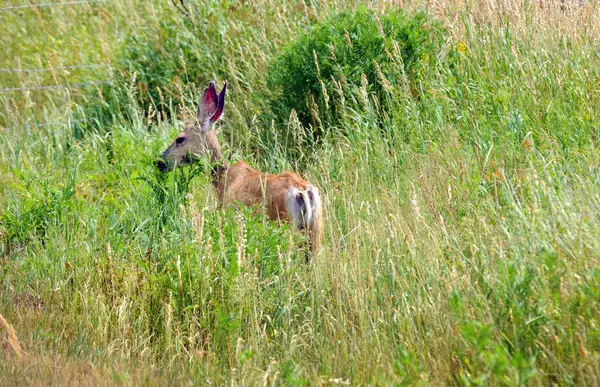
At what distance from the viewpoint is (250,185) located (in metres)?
7.04

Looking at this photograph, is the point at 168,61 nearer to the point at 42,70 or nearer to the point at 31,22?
the point at 42,70

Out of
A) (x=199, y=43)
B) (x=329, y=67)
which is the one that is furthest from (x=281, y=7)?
(x=329, y=67)

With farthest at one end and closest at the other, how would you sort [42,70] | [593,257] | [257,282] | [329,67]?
1. [42,70]
2. [329,67]
3. [257,282]
4. [593,257]

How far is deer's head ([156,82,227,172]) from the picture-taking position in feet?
25.2

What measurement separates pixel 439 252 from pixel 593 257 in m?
0.94

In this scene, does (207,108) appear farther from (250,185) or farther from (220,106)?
(250,185)

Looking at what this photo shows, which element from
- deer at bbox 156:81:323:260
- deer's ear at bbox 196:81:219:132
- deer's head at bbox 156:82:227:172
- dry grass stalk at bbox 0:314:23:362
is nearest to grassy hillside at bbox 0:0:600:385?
dry grass stalk at bbox 0:314:23:362

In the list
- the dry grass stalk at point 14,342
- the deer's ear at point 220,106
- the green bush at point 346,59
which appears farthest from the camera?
the green bush at point 346,59

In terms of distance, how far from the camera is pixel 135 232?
643cm

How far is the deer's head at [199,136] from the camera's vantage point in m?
7.70

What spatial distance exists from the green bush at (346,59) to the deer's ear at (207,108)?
1.05 m

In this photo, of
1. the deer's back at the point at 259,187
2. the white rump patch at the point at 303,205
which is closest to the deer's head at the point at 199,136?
the deer's back at the point at 259,187

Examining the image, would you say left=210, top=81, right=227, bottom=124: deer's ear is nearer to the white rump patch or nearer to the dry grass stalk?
the white rump patch

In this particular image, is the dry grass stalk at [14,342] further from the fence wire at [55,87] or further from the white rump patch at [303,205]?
the fence wire at [55,87]
